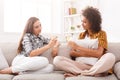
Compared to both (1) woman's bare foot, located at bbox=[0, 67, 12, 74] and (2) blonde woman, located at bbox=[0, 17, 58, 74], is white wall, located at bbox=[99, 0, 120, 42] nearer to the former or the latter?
(2) blonde woman, located at bbox=[0, 17, 58, 74]

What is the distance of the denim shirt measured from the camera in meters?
2.91

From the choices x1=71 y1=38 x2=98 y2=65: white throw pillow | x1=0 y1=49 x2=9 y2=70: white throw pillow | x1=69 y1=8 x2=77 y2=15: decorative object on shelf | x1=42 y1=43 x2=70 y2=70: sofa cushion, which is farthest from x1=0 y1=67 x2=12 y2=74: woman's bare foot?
x1=69 y1=8 x2=77 y2=15: decorative object on shelf

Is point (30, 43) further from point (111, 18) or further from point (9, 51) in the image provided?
point (111, 18)

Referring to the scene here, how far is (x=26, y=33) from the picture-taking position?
3.04m

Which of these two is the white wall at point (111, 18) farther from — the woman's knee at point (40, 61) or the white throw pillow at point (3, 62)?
the white throw pillow at point (3, 62)

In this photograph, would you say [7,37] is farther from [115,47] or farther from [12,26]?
[115,47]

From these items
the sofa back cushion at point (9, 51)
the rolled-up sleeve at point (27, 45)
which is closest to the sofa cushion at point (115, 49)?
the rolled-up sleeve at point (27, 45)

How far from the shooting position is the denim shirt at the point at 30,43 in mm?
2914

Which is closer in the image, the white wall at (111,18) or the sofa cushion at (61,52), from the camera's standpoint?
the sofa cushion at (61,52)

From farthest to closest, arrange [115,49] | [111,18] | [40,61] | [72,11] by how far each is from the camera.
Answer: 1. [72,11]
2. [111,18]
3. [115,49]
4. [40,61]

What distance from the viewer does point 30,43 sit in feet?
9.68

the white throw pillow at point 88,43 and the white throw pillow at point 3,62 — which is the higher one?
the white throw pillow at point 88,43

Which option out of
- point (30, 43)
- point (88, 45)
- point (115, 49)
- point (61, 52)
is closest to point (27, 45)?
point (30, 43)

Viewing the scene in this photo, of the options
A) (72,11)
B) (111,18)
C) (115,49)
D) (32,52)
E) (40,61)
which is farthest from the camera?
(72,11)
